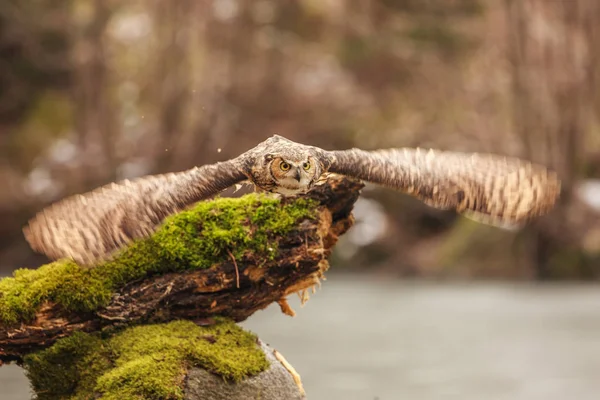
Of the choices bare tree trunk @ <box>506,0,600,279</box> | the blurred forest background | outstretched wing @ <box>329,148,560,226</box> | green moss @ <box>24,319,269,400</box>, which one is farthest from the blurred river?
the blurred forest background

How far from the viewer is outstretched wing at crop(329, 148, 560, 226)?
4.89 metres

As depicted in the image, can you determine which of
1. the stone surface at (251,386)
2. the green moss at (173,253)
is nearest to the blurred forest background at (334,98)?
the green moss at (173,253)

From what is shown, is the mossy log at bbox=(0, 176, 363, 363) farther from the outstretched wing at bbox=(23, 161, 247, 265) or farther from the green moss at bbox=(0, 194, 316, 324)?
the outstretched wing at bbox=(23, 161, 247, 265)

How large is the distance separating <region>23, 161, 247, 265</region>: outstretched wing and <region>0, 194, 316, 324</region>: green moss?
394 mm

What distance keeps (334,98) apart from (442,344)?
52.2ft

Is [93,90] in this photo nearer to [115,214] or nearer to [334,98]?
[334,98]

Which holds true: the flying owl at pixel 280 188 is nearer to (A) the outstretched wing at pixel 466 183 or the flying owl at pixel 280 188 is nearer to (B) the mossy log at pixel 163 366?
(A) the outstretched wing at pixel 466 183

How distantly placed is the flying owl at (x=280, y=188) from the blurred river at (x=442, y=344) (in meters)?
1.66

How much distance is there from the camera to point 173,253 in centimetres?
506

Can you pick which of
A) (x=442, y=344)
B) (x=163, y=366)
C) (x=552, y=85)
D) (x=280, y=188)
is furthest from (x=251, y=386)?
(x=552, y=85)

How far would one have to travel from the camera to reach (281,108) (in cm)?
2411

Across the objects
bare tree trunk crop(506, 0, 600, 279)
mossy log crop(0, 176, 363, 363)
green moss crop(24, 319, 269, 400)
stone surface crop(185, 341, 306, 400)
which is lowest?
stone surface crop(185, 341, 306, 400)

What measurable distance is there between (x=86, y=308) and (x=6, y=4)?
63.6ft

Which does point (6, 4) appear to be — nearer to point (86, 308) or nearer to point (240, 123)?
point (240, 123)
